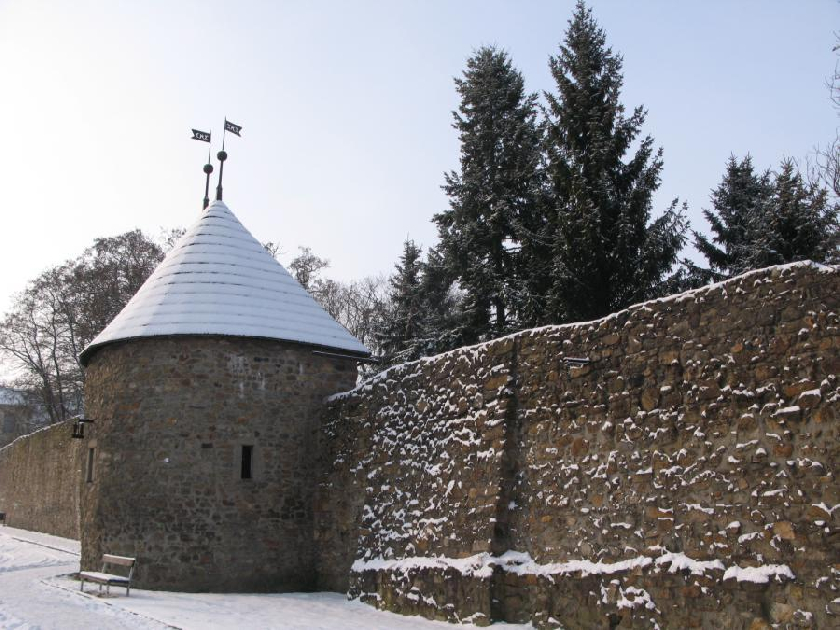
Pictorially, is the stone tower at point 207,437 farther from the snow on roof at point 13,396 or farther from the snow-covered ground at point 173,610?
the snow on roof at point 13,396

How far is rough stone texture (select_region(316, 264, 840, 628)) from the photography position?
620 centimetres

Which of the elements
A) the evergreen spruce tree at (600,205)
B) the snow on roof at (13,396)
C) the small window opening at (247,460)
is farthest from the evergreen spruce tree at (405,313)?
the snow on roof at (13,396)

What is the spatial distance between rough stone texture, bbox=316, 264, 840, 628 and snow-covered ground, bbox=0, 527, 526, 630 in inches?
23.2

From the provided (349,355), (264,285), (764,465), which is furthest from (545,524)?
(264,285)

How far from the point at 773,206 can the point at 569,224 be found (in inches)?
176

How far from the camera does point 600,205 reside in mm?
16812

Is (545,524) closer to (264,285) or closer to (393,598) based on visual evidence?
(393,598)

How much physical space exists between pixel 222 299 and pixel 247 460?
2737mm

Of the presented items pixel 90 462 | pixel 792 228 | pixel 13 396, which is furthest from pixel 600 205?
pixel 13 396

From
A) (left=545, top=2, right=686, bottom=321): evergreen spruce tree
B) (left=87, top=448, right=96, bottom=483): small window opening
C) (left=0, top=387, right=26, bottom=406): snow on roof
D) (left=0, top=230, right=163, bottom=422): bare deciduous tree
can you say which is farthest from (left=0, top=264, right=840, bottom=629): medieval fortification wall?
(left=0, top=387, right=26, bottom=406): snow on roof

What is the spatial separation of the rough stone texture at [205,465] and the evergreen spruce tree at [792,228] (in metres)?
10.1

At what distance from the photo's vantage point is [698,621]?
259 inches

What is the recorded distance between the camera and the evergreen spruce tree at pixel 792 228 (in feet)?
54.1

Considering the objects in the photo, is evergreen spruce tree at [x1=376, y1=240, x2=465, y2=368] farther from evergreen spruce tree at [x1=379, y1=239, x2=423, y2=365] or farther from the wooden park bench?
the wooden park bench
